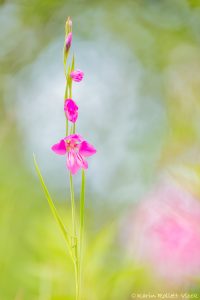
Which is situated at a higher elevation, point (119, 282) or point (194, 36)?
point (194, 36)

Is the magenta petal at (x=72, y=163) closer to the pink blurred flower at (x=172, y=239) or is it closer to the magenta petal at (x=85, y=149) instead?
the magenta petal at (x=85, y=149)

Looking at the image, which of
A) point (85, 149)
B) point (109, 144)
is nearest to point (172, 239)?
point (85, 149)

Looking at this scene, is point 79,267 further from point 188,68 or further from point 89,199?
point 188,68

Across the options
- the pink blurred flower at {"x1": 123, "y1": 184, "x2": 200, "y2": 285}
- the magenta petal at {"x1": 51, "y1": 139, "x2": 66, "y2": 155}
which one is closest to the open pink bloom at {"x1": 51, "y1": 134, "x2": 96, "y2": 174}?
the magenta petal at {"x1": 51, "y1": 139, "x2": 66, "y2": 155}

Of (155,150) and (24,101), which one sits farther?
(24,101)

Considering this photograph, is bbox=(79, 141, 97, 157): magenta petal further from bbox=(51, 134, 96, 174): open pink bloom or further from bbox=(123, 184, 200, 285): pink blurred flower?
bbox=(123, 184, 200, 285): pink blurred flower

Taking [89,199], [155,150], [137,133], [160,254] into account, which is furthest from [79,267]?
[137,133]
